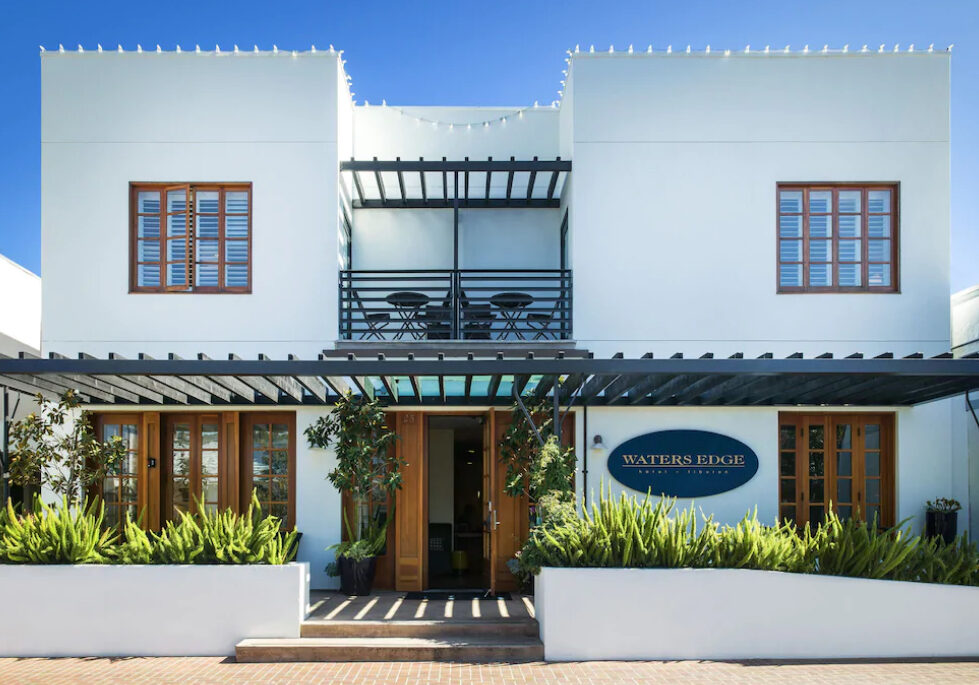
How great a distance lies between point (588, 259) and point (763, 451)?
11.6 feet

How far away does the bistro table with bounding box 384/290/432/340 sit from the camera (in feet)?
39.2

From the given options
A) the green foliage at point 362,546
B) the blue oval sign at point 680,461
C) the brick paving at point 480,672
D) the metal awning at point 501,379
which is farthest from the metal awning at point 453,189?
the brick paving at point 480,672

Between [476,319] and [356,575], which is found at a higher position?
[476,319]

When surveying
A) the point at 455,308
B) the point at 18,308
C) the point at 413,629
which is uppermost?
the point at 18,308

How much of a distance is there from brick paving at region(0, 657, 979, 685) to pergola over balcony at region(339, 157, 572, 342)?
4.70 metres

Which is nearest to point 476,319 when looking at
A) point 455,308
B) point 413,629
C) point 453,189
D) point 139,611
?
point 455,308

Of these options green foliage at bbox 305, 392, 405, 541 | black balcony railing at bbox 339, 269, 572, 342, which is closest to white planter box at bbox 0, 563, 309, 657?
green foliage at bbox 305, 392, 405, 541

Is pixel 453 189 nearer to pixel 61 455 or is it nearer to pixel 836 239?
pixel 836 239

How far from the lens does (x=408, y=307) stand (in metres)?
12.6

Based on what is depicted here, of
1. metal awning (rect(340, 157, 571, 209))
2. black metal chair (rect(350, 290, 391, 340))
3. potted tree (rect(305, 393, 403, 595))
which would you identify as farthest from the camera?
metal awning (rect(340, 157, 571, 209))

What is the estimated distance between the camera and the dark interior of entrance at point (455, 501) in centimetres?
1437

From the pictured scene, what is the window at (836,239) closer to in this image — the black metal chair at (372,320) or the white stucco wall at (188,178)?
the black metal chair at (372,320)

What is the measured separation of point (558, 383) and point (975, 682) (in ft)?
15.9

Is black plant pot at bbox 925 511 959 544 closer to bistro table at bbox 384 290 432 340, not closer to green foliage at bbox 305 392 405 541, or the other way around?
green foliage at bbox 305 392 405 541
